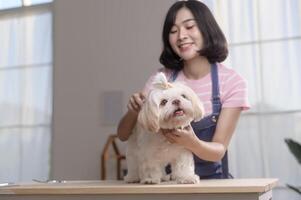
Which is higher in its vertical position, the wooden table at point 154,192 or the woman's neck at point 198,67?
the woman's neck at point 198,67

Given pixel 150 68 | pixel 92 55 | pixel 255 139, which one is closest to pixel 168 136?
pixel 255 139

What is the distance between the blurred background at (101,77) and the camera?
274 cm

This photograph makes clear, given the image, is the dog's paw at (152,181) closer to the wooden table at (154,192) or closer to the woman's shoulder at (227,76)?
the wooden table at (154,192)

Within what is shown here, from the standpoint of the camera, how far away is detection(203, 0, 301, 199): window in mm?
2701

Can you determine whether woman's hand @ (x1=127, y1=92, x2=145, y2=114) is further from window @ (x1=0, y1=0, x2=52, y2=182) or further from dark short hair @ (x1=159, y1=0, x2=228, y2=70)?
window @ (x1=0, y1=0, x2=52, y2=182)

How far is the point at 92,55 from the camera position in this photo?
3287 mm

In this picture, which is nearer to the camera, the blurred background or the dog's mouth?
the dog's mouth

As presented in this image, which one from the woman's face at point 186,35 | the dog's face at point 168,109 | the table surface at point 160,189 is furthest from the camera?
the woman's face at point 186,35

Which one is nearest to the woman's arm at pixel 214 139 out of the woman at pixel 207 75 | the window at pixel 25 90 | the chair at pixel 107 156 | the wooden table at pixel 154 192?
the woman at pixel 207 75

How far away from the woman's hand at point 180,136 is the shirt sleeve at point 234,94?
29 centimetres

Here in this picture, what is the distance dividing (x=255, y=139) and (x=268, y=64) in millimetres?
506

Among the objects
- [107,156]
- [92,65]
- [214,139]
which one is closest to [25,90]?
[92,65]

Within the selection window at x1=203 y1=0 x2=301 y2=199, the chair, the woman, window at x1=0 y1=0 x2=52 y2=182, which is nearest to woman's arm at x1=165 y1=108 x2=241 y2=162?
the woman

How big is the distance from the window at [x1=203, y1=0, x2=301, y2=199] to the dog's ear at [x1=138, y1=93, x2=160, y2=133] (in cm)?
188
